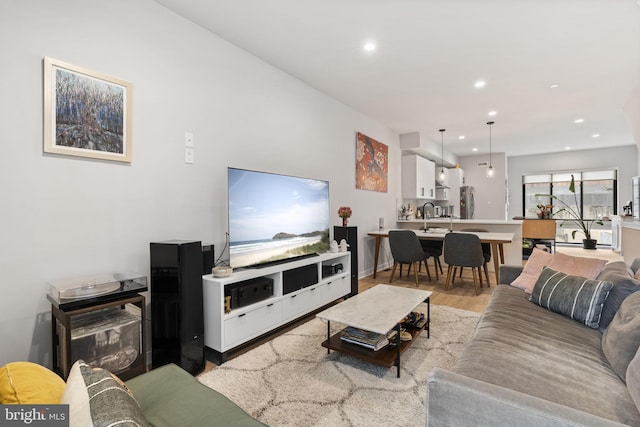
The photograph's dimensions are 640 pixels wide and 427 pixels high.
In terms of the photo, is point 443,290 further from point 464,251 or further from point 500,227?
point 500,227

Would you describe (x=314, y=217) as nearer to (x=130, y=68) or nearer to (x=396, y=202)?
(x=130, y=68)

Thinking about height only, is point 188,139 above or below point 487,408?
above

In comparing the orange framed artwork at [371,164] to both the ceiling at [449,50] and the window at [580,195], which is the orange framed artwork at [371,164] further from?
the window at [580,195]

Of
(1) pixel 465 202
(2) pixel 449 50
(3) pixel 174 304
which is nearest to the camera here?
(3) pixel 174 304

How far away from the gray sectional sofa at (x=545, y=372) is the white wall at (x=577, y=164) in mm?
7973

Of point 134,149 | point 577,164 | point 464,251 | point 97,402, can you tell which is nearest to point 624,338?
point 97,402

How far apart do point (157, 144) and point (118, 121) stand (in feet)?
0.95

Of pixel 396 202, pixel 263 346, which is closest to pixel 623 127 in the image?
pixel 396 202

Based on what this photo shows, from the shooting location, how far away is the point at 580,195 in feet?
28.1

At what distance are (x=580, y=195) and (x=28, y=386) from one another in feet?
36.6

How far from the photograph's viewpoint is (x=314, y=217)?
11.4 ft

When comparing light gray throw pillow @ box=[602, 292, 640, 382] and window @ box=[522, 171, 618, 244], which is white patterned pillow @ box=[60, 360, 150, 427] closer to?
light gray throw pillow @ box=[602, 292, 640, 382]

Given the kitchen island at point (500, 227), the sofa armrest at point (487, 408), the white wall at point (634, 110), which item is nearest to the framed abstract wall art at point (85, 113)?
the sofa armrest at point (487, 408)

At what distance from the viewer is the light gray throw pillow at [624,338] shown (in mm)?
1308
